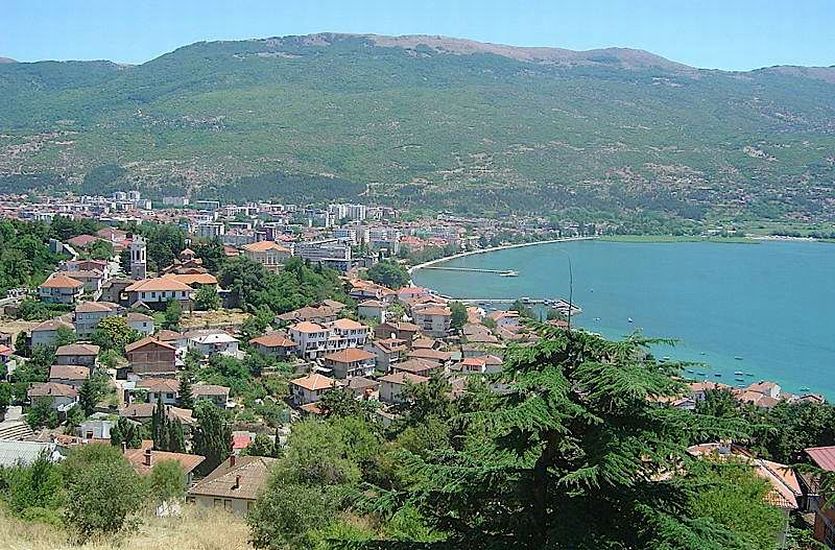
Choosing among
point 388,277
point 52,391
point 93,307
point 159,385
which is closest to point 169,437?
point 52,391

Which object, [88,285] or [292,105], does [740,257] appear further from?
[292,105]

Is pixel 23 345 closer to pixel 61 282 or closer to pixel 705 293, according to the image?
pixel 61 282

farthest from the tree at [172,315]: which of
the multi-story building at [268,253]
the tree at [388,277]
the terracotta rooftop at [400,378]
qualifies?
the tree at [388,277]

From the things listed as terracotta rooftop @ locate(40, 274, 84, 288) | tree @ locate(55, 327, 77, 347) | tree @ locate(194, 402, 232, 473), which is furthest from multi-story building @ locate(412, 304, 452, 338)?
tree @ locate(194, 402, 232, 473)

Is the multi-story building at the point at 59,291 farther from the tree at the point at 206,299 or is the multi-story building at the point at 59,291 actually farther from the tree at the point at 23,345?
the tree at the point at 206,299

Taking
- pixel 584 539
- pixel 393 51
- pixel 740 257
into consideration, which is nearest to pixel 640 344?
pixel 584 539

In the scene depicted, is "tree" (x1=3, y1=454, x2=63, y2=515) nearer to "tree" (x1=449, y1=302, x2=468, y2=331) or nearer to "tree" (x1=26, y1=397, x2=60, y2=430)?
"tree" (x1=26, y1=397, x2=60, y2=430)
